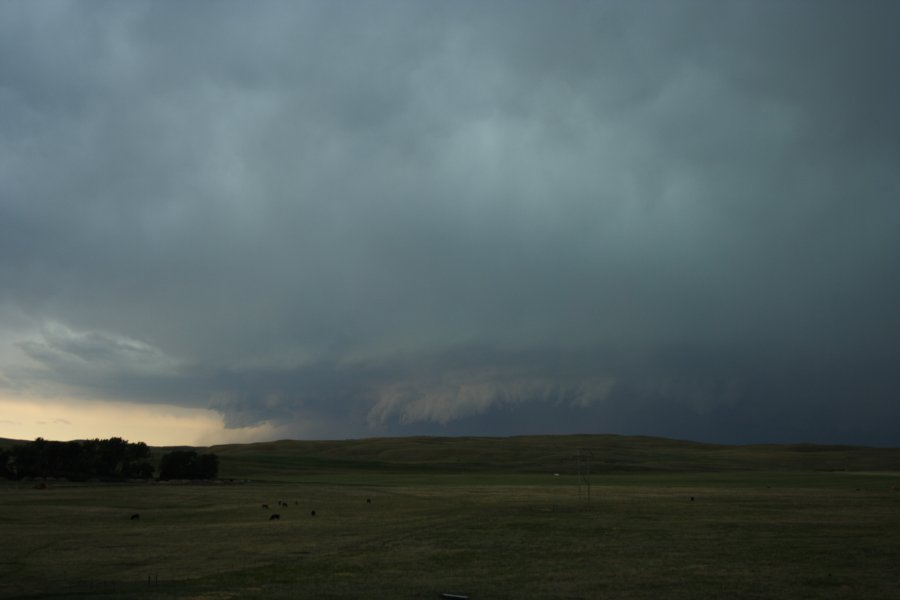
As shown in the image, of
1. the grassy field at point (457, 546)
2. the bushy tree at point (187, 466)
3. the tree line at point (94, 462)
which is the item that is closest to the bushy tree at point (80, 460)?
the tree line at point (94, 462)

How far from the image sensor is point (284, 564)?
2753 centimetres

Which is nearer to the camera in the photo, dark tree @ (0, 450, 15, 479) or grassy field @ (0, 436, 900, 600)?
grassy field @ (0, 436, 900, 600)

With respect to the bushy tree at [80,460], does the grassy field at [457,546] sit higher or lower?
lower

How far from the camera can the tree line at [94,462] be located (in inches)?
3915

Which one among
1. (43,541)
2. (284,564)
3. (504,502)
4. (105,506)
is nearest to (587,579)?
(284,564)

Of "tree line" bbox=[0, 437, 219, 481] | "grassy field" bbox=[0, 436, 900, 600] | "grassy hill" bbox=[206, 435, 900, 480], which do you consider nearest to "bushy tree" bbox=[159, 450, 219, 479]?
"tree line" bbox=[0, 437, 219, 481]

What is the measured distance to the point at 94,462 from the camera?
103 m

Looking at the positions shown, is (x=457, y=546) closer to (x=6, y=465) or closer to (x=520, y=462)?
(x=6, y=465)

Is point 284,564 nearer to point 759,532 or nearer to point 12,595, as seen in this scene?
point 12,595

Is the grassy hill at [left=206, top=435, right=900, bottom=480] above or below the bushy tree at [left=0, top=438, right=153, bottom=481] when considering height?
below

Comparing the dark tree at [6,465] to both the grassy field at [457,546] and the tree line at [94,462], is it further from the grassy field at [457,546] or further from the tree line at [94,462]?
the grassy field at [457,546]

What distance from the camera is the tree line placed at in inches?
3915

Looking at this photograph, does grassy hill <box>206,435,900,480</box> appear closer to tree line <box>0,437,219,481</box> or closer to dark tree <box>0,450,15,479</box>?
tree line <box>0,437,219,481</box>

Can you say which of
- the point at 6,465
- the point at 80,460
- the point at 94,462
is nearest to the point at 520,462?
the point at 94,462
